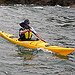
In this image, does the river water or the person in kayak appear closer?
the river water

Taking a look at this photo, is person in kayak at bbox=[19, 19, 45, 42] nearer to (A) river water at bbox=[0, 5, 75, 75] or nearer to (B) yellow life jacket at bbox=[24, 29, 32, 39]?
(B) yellow life jacket at bbox=[24, 29, 32, 39]

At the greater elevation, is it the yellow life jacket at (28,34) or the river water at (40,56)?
the yellow life jacket at (28,34)

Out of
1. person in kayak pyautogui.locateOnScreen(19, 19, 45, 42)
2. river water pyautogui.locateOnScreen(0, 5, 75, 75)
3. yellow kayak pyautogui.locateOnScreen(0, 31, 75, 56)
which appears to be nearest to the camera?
river water pyautogui.locateOnScreen(0, 5, 75, 75)

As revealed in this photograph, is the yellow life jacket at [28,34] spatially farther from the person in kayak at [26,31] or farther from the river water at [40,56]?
the river water at [40,56]

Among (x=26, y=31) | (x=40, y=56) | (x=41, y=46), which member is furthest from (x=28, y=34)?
(x=40, y=56)

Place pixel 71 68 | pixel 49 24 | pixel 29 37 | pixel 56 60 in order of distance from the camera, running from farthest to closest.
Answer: pixel 49 24, pixel 29 37, pixel 56 60, pixel 71 68

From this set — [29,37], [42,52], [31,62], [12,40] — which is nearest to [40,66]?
[31,62]

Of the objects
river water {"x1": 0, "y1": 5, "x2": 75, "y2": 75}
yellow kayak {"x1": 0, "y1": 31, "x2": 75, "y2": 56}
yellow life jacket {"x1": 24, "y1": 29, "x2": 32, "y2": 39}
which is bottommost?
river water {"x1": 0, "y1": 5, "x2": 75, "y2": 75}

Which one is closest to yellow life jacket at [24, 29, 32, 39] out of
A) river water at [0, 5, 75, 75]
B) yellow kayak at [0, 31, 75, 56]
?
yellow kayak at [0, 31, 75, 56]

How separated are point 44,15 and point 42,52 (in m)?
15.0

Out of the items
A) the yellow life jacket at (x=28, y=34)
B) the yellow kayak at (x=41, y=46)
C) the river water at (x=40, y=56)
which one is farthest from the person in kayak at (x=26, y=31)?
the river water at (x=40, y=56)

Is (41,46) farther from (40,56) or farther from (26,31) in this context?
(26,31)

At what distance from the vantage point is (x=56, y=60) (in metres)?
13.5

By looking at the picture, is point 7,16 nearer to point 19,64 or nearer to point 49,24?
point 49,24
